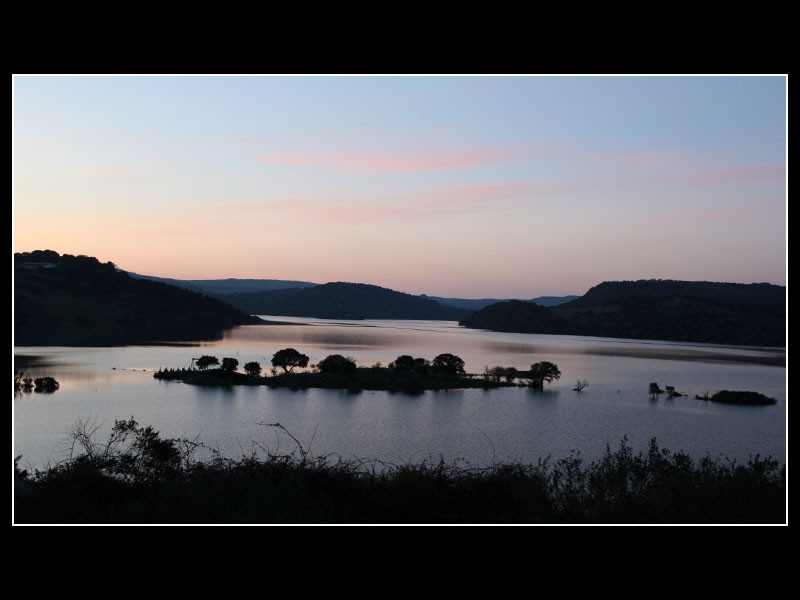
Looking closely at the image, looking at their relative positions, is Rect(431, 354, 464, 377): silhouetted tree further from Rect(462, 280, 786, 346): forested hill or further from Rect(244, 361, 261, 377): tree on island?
Rect(462, 280, 786, 346): forested hill

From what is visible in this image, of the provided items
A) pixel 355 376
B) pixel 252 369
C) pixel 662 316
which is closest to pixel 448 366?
pixel 355 376

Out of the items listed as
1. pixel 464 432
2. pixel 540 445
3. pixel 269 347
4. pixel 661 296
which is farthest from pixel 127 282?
pixel 661 296

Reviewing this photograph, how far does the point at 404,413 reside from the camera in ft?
126

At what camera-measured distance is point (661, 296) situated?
126438 mm

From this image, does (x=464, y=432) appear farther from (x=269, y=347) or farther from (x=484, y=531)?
(x=269, y=347)

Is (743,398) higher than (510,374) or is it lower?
lower

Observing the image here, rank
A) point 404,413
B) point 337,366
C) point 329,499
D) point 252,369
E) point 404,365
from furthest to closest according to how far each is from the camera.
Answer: point 404,365, point 252,369, point 337,366, point 404,413, point 329,499

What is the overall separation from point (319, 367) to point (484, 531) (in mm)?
50393

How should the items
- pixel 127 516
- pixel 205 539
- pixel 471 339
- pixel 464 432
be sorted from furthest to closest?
pixel 471 339 → pixel 464 432 → pixel 127 516 → pixel 205 539

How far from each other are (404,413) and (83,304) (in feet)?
82.3

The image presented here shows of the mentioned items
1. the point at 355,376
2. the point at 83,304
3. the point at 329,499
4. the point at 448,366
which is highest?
the point at 83,304

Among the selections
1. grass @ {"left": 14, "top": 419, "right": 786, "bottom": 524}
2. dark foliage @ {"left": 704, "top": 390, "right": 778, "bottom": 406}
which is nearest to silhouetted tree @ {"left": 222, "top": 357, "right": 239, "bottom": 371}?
dark foliage @ {"left": 704, "top": 390, "right": 778, "bottom": 406}

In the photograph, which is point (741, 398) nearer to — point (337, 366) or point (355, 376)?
point (355, 376)
